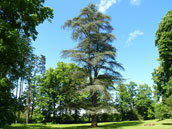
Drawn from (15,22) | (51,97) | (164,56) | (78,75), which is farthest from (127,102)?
(15,22)

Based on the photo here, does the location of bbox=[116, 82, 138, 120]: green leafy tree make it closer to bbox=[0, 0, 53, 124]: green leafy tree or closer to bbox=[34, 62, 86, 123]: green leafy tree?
bbox=[34, 62, 86, 123]: green leafy tree

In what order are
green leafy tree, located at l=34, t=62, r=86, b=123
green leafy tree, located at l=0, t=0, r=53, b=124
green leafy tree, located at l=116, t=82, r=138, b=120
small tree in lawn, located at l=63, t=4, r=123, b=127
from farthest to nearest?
green leafy tree, located at l=116, t=82, r=138, b=120 → green leafy tree, located at l=34, t=62, r=86, b=123 → small tree in lawn, located at l=63, t=4, r=123, b=127 → green leafy tree, located at l=0, t=0, r=53, b=124

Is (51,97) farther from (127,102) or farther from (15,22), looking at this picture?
(15,22)

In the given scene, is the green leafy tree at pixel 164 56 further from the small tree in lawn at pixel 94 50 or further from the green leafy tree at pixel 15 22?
the green leafy tree at pixel 15 22

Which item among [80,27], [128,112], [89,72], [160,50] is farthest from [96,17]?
[128,112]

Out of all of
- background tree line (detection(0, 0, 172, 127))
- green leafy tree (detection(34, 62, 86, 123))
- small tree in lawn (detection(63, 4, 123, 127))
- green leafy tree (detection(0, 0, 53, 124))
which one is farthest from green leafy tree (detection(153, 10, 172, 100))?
green leafy tree (detection(0, 0, 53, 124))

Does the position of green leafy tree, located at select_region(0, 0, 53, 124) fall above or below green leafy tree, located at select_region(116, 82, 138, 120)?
above

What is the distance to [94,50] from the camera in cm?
1755

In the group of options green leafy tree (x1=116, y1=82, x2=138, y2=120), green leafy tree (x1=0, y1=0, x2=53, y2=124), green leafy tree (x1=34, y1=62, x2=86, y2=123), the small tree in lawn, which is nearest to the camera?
green leafy tree (x1=0, y1=0, x2=53, y2=124)

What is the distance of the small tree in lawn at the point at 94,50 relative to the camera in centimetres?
1595

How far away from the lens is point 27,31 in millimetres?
7398

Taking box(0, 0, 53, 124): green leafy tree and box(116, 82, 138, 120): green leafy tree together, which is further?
box(116, 82, 138, 120): green leafy tree

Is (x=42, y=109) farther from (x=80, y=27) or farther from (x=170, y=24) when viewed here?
(x=170, y=24)

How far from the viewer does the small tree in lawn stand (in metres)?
15.9
